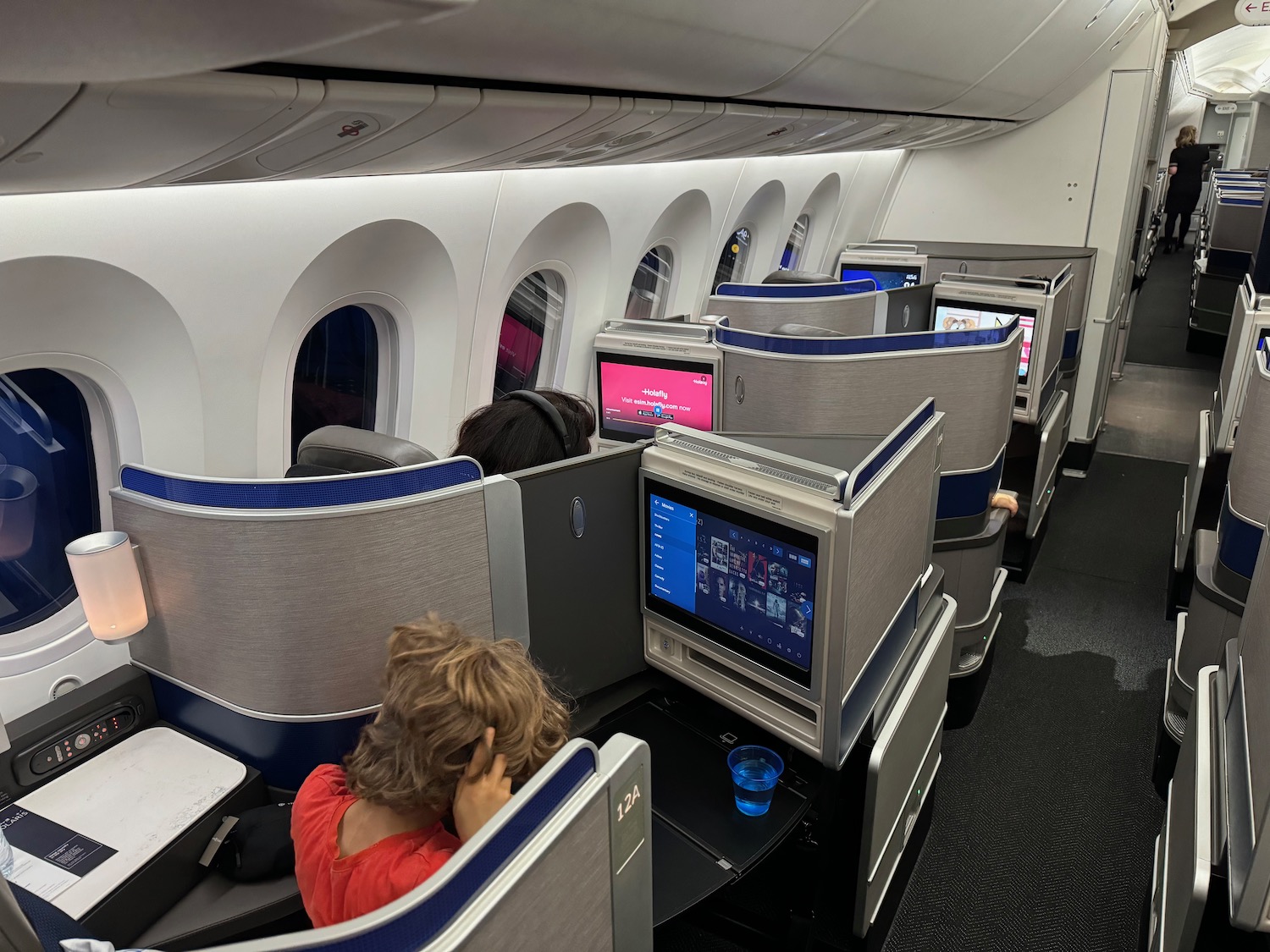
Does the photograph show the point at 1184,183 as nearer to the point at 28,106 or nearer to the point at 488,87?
the point at 488,87

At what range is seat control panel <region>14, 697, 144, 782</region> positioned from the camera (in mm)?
2016

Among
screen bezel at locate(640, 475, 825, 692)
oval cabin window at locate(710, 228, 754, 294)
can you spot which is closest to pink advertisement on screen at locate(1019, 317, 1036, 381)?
oval cabin window at locate(710, 228, 754, 294)

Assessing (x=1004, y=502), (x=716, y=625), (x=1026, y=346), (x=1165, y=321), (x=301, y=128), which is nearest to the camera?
(x=301, y=128)

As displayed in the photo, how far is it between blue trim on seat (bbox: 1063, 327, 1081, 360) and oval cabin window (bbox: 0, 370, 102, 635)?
20.1 feet

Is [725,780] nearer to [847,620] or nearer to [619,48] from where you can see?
[847,620]

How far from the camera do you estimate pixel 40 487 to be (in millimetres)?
3047

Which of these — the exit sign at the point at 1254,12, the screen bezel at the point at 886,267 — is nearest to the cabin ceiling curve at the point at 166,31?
the screen bezel at the point at 886,267

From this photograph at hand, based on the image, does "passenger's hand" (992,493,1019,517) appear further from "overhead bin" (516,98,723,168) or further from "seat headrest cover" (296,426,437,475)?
"seat headrest cover" (296,426,437,475)

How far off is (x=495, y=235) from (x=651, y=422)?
114 centimetres

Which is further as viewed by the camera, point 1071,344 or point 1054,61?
point 1071,344

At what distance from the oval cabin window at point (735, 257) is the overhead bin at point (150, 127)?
5.91m

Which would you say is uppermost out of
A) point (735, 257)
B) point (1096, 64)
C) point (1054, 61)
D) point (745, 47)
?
point (1096, 64)

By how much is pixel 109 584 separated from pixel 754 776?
5.22ft

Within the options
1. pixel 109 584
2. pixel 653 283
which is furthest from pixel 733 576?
pixel 653 283
